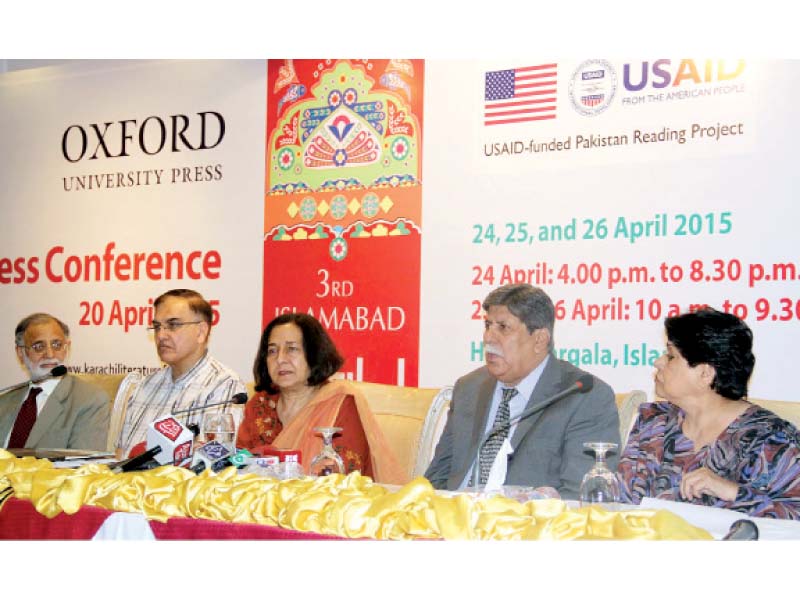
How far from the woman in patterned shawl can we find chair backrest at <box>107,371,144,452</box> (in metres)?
2.25

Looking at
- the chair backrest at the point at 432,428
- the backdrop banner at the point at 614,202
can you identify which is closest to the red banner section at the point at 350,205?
the backdrop banner at the point at 614,202

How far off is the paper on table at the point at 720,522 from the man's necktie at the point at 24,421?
3.10 m

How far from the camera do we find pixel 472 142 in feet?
15.4

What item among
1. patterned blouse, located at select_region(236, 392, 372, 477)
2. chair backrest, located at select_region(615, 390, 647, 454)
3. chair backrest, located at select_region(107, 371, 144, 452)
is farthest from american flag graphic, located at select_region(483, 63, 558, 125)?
chair backrest, located at select_region(107, 371, 144, 452)

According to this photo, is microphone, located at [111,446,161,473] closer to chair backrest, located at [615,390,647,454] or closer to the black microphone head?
the black microphone head

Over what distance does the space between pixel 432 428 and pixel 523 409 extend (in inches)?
13.5

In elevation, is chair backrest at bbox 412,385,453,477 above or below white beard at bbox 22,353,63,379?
below

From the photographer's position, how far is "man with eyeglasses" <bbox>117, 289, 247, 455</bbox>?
12.7ft

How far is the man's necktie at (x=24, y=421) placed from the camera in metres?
4.24

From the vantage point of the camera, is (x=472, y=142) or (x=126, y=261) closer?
(x=472, y=142)

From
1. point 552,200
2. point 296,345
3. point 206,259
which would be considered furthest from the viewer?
point 206,259
